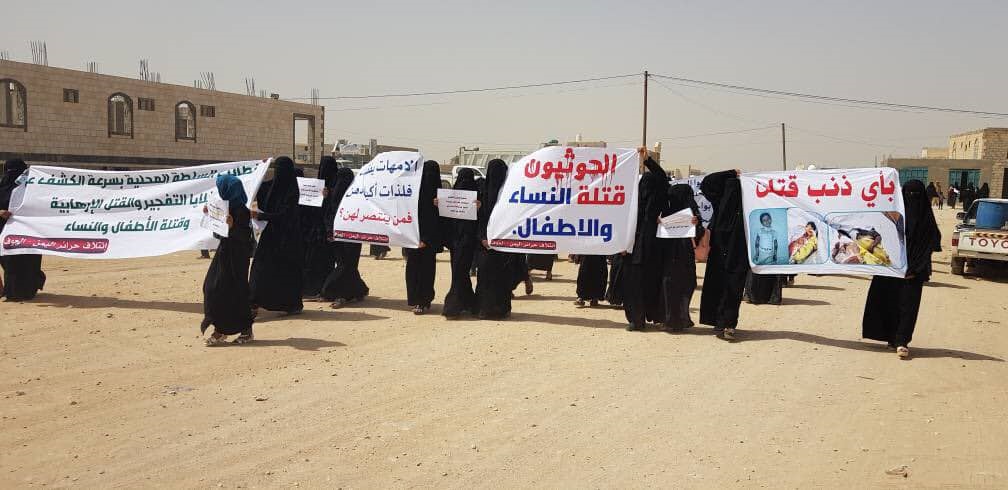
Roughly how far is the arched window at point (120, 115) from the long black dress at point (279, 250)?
2007 cm

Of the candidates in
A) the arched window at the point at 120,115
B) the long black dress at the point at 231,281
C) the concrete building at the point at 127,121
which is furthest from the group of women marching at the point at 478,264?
the arched window at the point at 120,115

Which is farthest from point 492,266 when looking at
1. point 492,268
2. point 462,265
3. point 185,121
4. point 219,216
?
point 185,121

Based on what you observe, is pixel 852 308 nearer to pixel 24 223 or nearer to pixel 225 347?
pixel 225 347

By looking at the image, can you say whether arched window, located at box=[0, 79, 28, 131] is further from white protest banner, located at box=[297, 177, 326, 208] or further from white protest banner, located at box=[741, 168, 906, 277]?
white protest banner, located at box=[741, 168, 906, 277]

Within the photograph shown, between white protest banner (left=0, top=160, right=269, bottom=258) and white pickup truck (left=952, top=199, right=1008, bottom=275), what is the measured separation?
1249 cm

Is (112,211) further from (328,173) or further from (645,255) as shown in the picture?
(645,255)

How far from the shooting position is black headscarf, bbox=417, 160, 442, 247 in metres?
8.70

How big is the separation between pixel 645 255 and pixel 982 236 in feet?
32.1

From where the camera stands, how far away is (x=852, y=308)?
10.2m

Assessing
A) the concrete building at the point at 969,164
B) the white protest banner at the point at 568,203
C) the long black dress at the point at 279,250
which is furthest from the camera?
the concrete building at the point at 969,164

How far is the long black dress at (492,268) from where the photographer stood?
848 centimetres

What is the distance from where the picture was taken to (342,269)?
938 centimetres

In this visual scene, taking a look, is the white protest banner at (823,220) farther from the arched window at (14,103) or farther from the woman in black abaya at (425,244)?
the arched window at (14,103)

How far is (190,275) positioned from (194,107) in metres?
18.4
